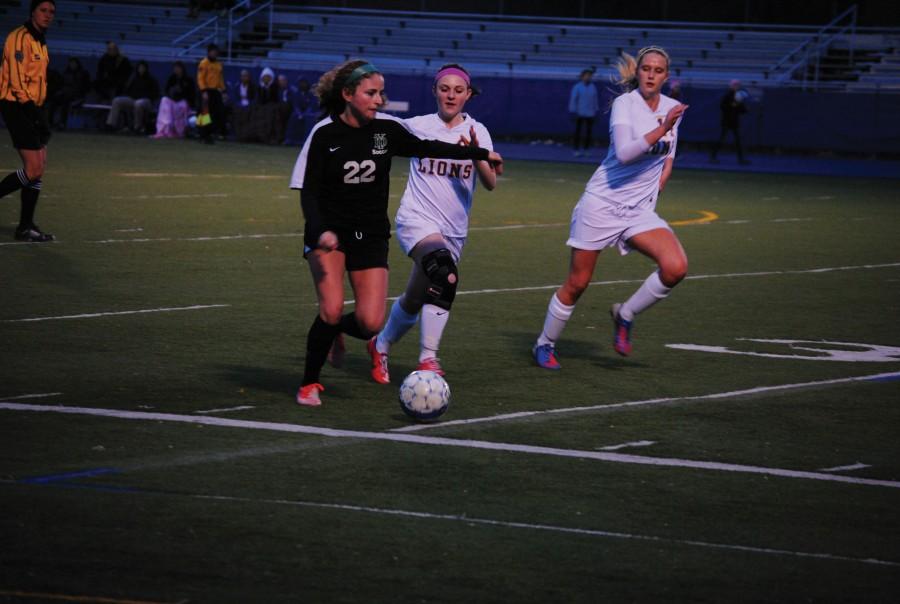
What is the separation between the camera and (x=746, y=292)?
45.1 ft

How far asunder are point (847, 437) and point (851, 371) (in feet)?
6.90

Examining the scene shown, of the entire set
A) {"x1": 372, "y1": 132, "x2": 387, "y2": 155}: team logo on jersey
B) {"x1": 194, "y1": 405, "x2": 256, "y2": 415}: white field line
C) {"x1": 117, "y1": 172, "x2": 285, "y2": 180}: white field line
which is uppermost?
{"x1": 372, "y1": 132, "x2": 387, "y2": 155}: team logo on jersey

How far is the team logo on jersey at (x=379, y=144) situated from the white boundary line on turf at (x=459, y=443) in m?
1.68

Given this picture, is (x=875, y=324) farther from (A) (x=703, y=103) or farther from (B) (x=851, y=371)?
(A) (x=703, y=103)

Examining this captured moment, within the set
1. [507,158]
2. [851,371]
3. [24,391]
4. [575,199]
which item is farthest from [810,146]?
[24,391]

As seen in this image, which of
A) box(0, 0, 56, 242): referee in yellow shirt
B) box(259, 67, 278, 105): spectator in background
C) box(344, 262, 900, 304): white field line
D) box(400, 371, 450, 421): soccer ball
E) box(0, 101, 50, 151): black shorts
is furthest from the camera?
box(259, 67, 278, 105): spectator in background

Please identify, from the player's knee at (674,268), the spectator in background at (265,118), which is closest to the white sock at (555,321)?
the player's knee at (674,268)

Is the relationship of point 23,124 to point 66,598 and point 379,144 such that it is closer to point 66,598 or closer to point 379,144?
point 379,144

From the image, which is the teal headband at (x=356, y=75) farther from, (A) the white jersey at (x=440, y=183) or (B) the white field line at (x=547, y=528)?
(B) the white field line at (x=547, y=528)

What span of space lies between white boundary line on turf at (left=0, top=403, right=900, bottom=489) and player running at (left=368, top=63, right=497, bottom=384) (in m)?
1.47

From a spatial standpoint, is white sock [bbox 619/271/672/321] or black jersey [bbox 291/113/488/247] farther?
white sock [bbox 619/271/672/321]

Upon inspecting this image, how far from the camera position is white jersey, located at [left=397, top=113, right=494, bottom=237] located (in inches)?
361

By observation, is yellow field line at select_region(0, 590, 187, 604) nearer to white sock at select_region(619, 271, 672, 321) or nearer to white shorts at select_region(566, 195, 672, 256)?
white shorts at select_region(566, 195, 672, 256)

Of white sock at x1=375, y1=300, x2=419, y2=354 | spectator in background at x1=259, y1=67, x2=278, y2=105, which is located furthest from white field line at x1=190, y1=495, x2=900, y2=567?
spectator in background at x1=259, y1=67, x2=278, y2=105
